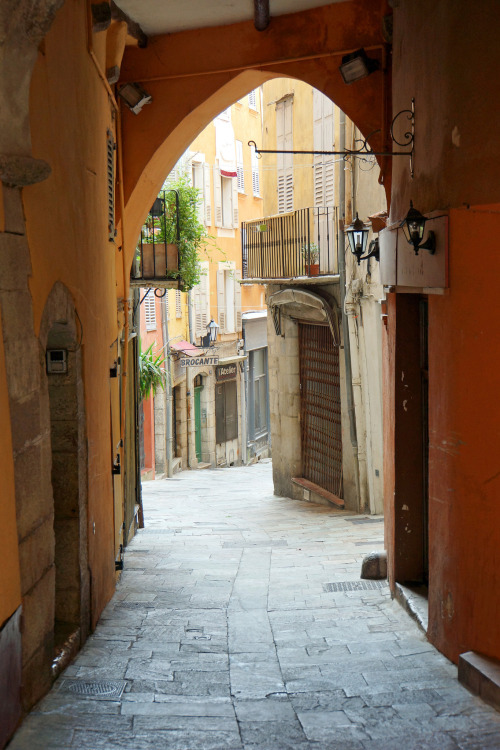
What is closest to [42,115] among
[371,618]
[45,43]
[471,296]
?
[45,43]

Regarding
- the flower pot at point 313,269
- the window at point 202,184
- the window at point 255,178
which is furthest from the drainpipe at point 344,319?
the window at point 255,178

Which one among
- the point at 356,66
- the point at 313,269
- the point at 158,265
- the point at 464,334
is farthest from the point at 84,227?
the point at 313,269

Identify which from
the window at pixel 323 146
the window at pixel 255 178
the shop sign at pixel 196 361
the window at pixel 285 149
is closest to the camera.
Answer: the window at pixel 323 146

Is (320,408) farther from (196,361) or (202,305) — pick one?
(202,305)

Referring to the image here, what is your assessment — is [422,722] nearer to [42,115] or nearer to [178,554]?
[42,115]

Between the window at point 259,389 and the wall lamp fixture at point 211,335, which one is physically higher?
the wall lamp fixture at point 211,335

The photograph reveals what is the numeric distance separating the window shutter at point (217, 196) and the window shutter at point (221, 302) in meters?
1.56

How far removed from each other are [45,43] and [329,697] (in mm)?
4044

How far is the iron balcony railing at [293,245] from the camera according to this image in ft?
45.5

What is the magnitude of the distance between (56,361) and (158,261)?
5503 millimetres

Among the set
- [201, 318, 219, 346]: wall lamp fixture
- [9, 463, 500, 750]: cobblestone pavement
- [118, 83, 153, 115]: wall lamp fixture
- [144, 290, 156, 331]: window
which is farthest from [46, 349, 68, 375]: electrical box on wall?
[201, 318, 219, 346]: wall lamp fixture

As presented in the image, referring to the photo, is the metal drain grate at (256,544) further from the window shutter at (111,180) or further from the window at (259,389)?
the window at (259,389)

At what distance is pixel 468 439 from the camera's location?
532 cm

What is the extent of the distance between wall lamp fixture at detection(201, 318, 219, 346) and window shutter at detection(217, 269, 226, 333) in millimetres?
1001
